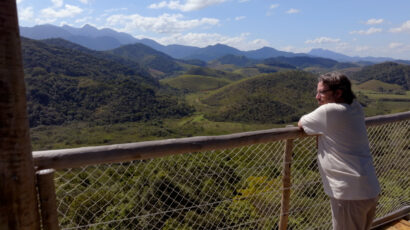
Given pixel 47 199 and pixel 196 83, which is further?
pixel 196 83

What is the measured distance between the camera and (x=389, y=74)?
311ft

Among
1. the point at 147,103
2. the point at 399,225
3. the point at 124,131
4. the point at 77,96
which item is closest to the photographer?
the point at 399,225

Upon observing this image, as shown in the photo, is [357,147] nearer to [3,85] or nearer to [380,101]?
[3,85]

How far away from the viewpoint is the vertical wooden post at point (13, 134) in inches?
34.1

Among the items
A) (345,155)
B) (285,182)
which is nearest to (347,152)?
(345,155)

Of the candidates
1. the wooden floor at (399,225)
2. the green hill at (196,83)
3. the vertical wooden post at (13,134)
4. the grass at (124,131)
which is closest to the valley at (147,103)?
the grass at (124,131)

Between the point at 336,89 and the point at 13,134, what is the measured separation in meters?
1.70

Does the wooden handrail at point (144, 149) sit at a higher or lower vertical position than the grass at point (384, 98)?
higher

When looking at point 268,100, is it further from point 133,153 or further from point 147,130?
point 133,153

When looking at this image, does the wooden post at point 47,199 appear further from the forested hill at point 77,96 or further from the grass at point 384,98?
the forested hill at point 77,96

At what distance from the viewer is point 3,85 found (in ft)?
2.85

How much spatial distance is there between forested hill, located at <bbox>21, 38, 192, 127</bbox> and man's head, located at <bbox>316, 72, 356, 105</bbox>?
70458mm

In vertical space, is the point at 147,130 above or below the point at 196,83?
below

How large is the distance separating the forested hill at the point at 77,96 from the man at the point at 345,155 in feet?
231
